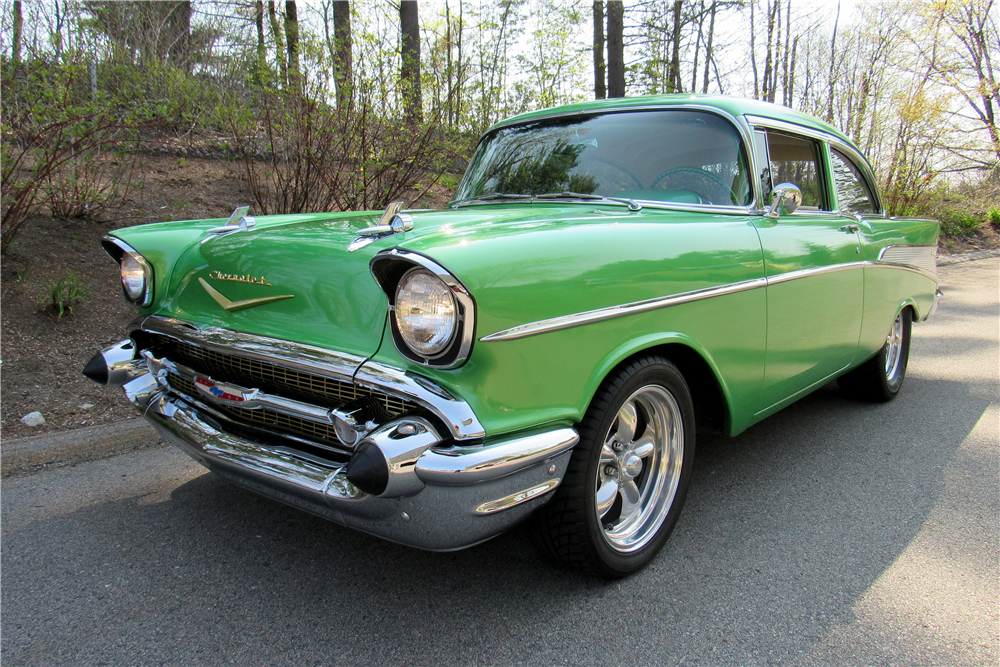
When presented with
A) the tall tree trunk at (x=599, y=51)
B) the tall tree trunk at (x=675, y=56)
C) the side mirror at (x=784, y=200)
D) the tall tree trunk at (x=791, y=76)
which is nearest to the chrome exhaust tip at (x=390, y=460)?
the side mirror at (x=784, y=200)

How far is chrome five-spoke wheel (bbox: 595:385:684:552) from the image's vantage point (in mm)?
2248

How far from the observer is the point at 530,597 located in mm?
2070

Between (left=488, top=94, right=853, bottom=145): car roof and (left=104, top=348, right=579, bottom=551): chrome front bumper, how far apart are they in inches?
72.1

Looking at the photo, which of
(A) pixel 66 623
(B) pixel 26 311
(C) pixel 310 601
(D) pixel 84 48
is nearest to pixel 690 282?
(C) pixel 310 601

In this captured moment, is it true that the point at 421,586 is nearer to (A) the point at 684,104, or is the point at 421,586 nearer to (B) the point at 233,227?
(B) the point at 233,227

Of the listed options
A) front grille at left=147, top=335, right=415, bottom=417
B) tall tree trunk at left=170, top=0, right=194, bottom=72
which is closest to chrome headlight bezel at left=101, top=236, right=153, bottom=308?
front grille at left=147, top=335, right=415, bottom=417

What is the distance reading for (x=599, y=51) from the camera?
11781 millimetres

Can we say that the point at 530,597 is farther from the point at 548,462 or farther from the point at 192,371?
the point at 192,371

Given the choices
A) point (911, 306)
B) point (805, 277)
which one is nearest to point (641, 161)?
point (805, 277)

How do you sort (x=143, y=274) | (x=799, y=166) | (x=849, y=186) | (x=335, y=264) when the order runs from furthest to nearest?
(x=849, y=186), (x=799, y=166), (x=143, y=274), (x=335, y=264)

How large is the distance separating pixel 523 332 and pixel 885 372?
3.23m

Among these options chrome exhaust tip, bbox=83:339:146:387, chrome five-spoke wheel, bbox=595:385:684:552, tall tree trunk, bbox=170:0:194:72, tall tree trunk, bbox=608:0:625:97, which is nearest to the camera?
chrome five-spoke wheel, bbox=595:385:684:552

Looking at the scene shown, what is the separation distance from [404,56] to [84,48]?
2824mm

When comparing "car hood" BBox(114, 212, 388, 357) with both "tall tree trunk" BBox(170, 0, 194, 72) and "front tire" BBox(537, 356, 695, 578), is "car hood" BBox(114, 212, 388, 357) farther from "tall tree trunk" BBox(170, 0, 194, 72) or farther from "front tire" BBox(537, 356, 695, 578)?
"tall tree trunk" BBox(170, 0, 194, 72)
